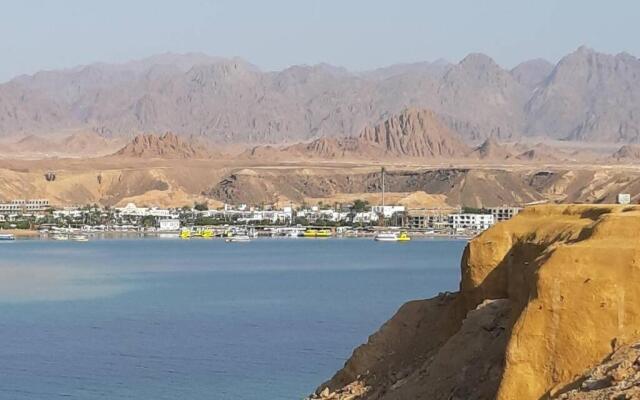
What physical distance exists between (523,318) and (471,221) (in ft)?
558

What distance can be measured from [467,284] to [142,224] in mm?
179650

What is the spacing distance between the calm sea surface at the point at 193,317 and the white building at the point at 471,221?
184ft

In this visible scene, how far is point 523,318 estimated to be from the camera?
50.3 feet

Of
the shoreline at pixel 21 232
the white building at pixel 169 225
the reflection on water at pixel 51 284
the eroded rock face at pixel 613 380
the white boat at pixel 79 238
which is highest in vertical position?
the eroded rock face at pixel 613 380

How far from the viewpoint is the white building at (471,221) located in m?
183

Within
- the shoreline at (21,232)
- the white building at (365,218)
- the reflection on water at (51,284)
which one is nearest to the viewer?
the reflection on water at (51,284)

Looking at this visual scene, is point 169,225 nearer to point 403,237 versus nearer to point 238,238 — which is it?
point 238,238

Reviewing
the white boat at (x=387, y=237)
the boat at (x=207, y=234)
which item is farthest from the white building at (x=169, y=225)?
the white boat at (x=387, y=237)

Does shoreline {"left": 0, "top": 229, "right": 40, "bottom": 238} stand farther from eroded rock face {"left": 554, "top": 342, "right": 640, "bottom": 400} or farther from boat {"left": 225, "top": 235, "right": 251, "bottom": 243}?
eroded rock face {"left": 554, "top": 342, "right": 640, "bottom": 400}

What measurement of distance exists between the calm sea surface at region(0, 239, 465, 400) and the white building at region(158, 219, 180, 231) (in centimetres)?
6136

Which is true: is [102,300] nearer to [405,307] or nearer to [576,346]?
[405,307]

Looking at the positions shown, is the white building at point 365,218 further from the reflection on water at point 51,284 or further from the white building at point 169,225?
the reflection on water at point 51,284

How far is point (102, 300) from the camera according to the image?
72562 millimetres

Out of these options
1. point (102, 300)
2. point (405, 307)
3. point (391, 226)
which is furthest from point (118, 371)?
point (391, 226)
